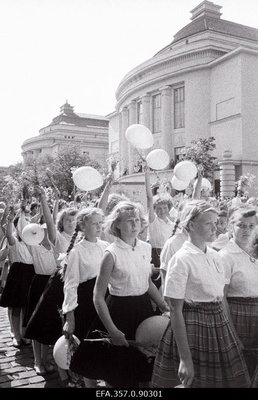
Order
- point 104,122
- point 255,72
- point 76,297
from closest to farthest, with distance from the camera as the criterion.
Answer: point 76,297 < point 255,72 < point 104,122

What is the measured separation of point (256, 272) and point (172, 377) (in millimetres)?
1002

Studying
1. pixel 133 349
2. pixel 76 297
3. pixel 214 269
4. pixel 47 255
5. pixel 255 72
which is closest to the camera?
pixel 214 269

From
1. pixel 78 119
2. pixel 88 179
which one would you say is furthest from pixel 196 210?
pixel 78 119

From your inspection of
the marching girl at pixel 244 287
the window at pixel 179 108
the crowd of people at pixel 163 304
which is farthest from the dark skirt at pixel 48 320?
the window at pixel 179 108

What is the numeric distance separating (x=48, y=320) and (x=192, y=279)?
2.10 m

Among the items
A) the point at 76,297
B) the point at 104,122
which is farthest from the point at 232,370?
the point at 104,122

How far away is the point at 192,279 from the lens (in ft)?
8.73

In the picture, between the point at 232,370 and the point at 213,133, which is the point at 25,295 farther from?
the point at 213,133

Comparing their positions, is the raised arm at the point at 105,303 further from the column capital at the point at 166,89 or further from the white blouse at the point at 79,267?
the column capital at the point at 166,89

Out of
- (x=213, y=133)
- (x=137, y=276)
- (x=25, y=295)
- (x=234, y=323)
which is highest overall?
(x=213, y=133)

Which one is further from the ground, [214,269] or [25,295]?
[214,269]

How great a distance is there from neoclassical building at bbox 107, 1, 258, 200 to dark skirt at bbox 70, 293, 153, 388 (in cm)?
2400

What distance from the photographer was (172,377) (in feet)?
8.69

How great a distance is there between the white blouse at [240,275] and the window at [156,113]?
36973 mm
